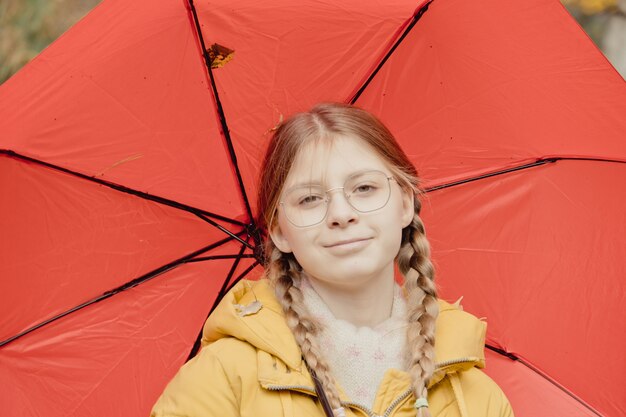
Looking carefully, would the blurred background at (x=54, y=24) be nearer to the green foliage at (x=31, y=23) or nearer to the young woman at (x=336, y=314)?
the green foliage at (x=31, y=23)

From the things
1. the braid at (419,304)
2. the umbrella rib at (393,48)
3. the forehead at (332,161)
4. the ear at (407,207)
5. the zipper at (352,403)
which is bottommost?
the zipper at (352,403)

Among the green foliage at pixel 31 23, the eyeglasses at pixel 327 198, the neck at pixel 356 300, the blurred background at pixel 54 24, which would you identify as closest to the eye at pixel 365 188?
the eyeglasses at pixel 327 198

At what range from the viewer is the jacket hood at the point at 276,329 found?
2.28 meters

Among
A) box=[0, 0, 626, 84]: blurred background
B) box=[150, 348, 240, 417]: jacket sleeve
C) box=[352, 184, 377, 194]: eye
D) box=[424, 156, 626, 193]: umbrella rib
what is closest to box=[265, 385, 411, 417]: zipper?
box=[150, 348, 240, 417]: jacket sleeve

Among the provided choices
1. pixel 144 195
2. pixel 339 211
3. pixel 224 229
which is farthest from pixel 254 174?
pixel 339 211

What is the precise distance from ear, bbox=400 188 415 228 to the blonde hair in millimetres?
16

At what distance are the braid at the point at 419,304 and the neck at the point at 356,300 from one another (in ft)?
0.39

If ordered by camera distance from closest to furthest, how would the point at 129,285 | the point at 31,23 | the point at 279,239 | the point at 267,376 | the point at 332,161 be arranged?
the point at 267,376 → the point at 332,161 → the point at 279,239 → the point at 129,285 → the point at 31,23

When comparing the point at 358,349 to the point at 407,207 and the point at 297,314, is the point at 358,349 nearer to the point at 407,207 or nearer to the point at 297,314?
the point at 297,314

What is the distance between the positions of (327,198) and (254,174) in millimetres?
552

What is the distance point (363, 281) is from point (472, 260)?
2.39 ft

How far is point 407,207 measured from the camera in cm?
256

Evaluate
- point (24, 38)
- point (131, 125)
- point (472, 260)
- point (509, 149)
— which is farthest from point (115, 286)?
point (24, 38)

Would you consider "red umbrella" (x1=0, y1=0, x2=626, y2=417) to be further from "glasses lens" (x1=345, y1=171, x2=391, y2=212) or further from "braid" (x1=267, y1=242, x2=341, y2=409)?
"glasses lens" (x1=345, y1=171, x2=391, y2=212)
